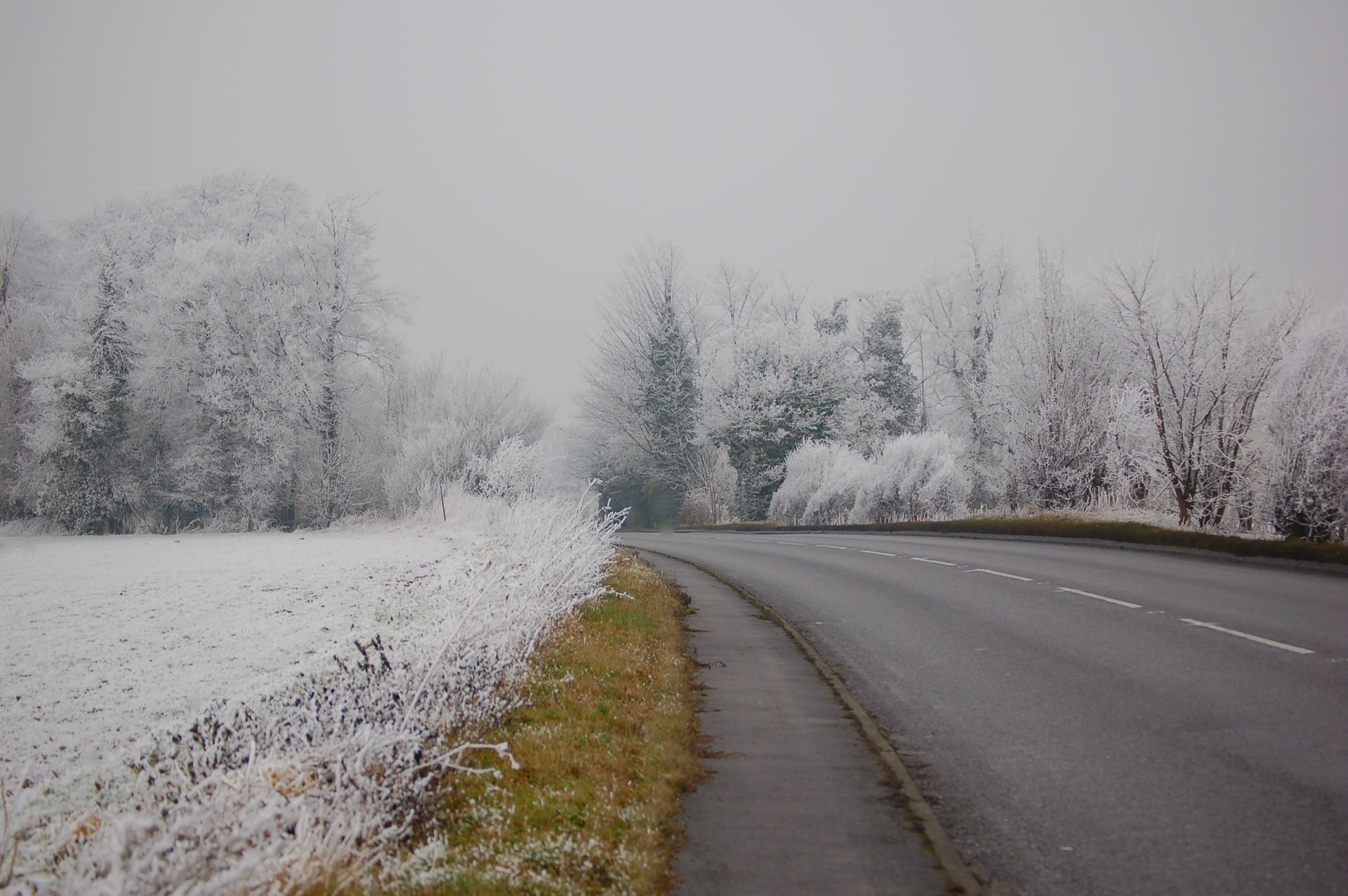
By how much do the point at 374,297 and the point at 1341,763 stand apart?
3627 centimetres

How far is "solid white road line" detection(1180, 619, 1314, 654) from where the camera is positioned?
7695mm

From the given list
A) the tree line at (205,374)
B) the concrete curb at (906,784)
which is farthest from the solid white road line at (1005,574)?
the tree line at (205,374)

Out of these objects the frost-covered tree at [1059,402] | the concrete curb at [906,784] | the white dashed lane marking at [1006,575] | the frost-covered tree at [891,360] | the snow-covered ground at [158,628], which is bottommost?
the snow-covered ground at [158,628]

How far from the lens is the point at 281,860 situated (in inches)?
136

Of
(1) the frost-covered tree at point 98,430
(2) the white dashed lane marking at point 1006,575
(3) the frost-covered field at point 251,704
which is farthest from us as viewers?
(1) the frost-covered tree at point 98,430

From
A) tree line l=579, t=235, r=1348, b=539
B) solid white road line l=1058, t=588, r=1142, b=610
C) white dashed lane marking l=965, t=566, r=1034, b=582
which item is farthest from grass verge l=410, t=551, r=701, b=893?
tree line l=579, t=235, r=1348, b=539

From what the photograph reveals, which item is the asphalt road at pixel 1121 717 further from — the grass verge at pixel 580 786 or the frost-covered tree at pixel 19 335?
the frost-covered tree at pixel 19 335

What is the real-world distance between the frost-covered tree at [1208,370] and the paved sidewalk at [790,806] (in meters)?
16.8

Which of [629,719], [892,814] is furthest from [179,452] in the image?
[892,814]

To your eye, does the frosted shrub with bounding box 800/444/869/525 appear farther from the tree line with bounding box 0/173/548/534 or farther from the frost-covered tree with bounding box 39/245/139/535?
the frost-covered tree with bounding box 39/245/139/535

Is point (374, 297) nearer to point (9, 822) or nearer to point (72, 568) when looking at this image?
point (72, 568)

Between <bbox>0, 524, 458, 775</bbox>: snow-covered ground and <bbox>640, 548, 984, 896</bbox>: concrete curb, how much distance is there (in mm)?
4710

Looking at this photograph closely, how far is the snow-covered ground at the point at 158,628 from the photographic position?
6.88 meters

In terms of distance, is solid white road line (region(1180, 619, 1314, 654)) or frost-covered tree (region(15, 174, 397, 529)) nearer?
solid white road line (region(1180, 619, 1314, 654))
